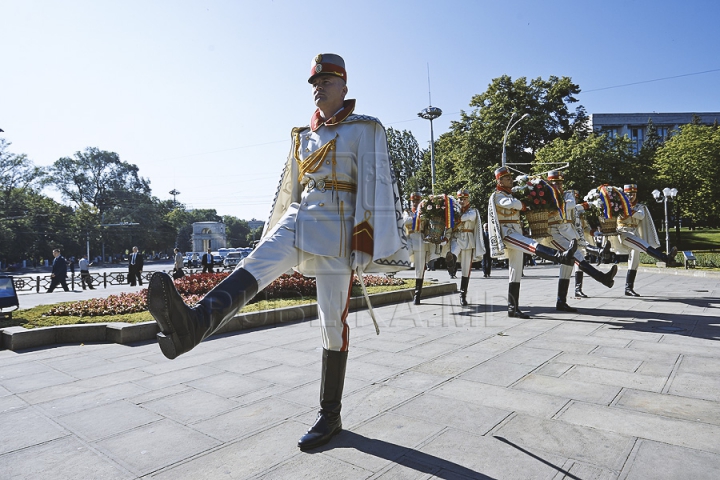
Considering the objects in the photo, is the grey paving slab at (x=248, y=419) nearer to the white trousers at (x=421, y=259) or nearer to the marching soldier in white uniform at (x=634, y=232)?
the white trousers at (x=421, y=259)

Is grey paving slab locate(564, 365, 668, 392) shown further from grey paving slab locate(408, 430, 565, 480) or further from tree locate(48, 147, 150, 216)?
tree locate(48, 147, 150, 216)

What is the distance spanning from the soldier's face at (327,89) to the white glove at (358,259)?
106cm

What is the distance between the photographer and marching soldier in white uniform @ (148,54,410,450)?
121 inches

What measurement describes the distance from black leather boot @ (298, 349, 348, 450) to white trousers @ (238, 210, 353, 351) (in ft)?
0.28

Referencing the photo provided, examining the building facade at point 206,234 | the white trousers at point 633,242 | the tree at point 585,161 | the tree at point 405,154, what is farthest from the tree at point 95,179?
the white trousers at point 633,242

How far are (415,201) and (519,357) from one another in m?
6.09

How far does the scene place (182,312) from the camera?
232 centimetres

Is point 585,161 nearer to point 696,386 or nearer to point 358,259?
point 696,386

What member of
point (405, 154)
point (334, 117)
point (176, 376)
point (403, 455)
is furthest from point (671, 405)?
point (405, 154)

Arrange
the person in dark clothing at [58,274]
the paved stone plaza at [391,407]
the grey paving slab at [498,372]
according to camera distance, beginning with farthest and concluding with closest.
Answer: the person in dark clothing at [58,274]
the grey paving slab at [498,372]
the paved stone plaza at [391,407]

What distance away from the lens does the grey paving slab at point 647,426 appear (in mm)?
2805

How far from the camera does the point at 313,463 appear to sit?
264 centimetres

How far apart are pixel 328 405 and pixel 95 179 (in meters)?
77.8


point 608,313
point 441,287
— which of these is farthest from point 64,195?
point 608,313
